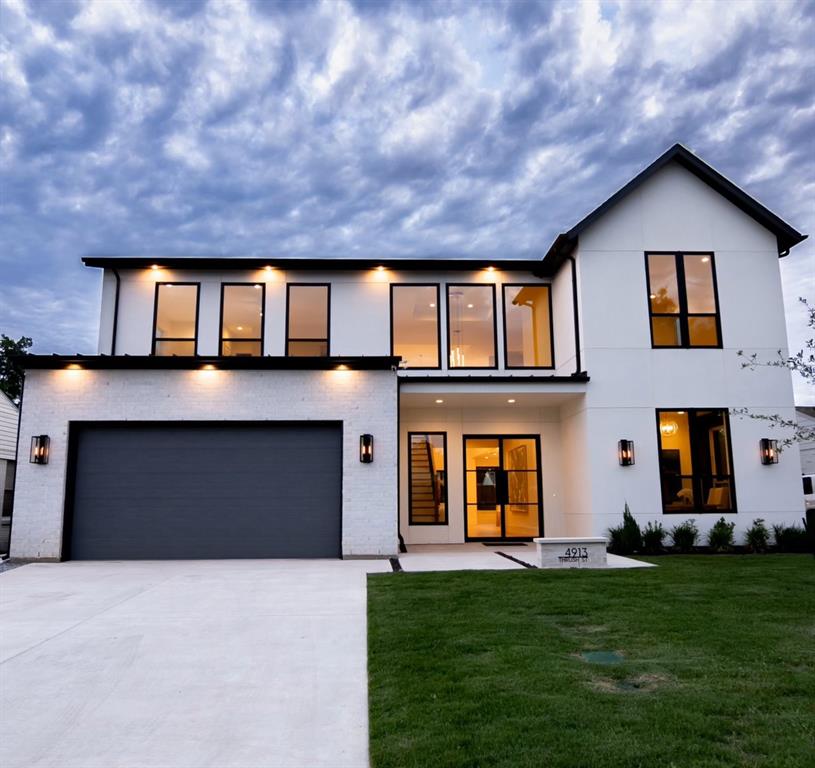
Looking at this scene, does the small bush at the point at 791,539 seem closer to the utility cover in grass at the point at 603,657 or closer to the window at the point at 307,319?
the utility cover in grass at the point at 603,657

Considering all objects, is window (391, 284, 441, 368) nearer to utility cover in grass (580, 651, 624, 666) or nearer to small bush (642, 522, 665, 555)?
small bush (642, 522, 665, 555)

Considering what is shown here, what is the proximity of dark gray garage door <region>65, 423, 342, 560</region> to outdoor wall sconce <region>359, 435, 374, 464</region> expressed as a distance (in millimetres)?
516

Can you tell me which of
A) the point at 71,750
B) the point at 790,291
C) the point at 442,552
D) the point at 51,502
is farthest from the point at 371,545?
the point at 790,291

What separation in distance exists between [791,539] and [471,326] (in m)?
7.82

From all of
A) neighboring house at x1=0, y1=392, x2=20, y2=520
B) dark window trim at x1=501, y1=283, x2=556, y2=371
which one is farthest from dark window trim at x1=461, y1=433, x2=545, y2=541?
neighboring house at x1=0, y1=392, x2=20, y2=520

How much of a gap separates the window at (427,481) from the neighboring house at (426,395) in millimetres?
46

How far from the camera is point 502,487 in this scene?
14.3 meters

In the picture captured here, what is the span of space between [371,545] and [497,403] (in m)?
4.59

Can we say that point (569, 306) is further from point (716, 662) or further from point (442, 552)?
point (716, 662)

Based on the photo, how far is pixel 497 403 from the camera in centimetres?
1398

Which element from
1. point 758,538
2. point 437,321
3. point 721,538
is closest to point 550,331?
point 437,321

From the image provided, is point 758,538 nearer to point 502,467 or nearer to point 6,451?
point 502,467

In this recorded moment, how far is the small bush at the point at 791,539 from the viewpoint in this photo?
39.0ft

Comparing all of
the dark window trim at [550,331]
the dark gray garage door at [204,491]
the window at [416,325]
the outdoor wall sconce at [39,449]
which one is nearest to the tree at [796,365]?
the dark window trim at [550,331]
